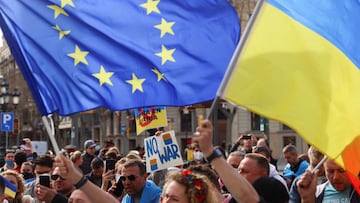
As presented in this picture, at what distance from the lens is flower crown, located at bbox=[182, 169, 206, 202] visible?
4.83 meters

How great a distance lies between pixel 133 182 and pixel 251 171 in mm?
1336

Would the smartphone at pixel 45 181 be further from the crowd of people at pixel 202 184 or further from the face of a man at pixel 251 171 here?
the face of a man at pixel 251 171

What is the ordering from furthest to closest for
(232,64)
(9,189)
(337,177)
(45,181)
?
(9,189)
(337,177)
(45,181)
(232,64)

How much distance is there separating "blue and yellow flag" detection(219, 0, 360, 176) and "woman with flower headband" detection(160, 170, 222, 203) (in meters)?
0.69

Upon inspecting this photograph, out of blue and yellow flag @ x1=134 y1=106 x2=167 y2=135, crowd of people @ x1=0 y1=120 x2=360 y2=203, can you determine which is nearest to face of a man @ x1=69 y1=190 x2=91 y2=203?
crowd of people @ x1=0 y1=120 x2=360 y2=203

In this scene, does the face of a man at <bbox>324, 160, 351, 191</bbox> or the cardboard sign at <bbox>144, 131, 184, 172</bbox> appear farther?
the cardboard sign at <bbox>144, 131, 184, 172</bbox>

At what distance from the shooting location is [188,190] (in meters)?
4.82

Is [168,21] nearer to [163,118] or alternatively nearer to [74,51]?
[74,51]

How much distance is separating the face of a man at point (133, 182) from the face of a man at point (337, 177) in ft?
6.26


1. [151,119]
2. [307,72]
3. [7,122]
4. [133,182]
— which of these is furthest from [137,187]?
[7,122]

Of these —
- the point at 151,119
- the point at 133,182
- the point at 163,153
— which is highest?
the point at 151,119

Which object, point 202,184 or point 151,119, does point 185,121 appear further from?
point 202,184

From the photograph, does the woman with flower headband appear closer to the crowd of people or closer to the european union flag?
the crowd of people

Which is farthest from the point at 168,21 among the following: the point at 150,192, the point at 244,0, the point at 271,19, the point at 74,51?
the point at 244,0
